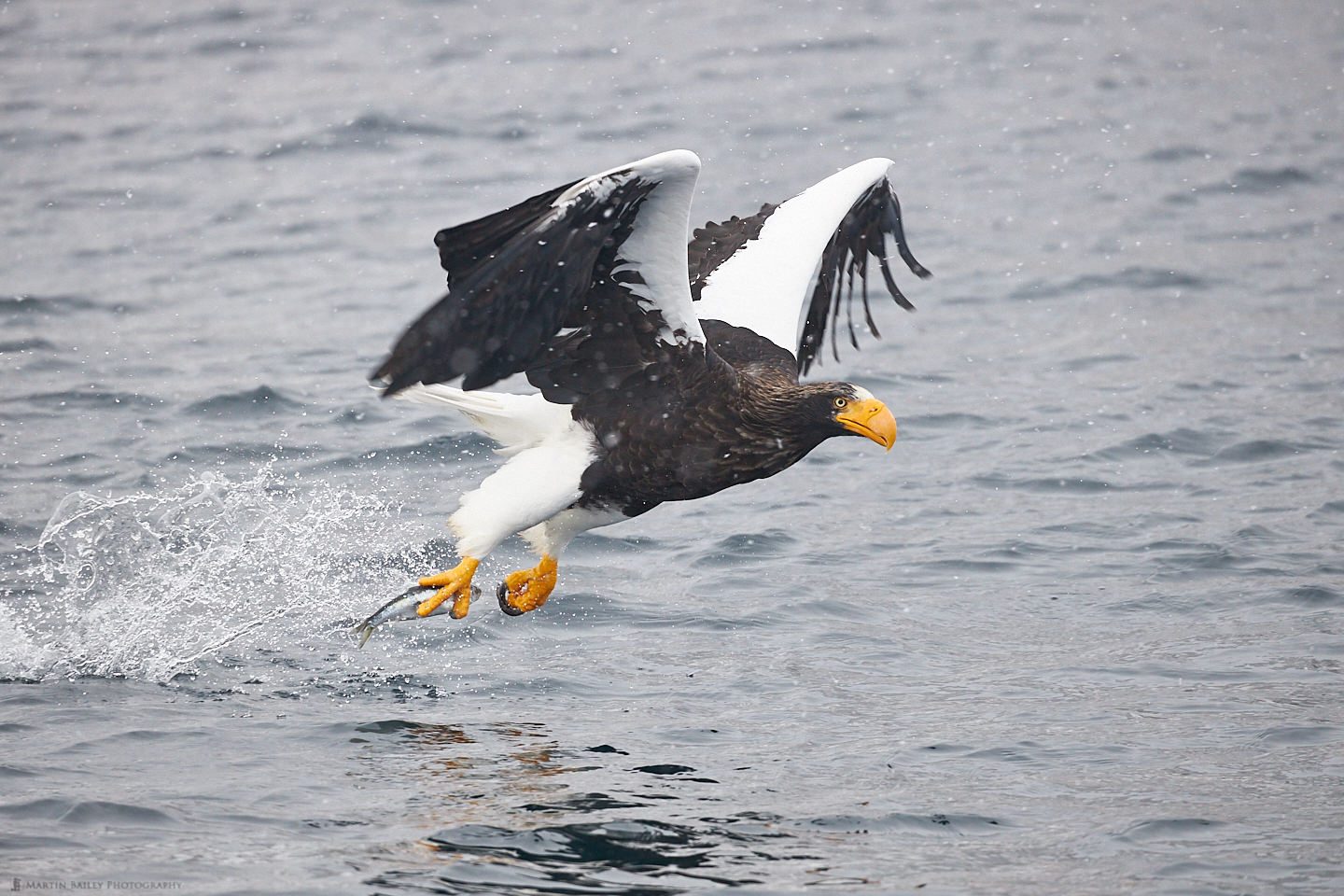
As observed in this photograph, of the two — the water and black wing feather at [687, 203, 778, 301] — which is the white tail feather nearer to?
the water

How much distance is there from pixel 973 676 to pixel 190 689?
2.80 meters

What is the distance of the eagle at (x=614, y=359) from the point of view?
564 cm

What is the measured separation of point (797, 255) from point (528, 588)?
178 cm

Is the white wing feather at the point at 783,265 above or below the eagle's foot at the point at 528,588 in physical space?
above

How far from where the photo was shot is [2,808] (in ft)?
17.3

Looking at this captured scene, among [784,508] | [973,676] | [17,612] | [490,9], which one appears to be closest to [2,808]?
[17,612]

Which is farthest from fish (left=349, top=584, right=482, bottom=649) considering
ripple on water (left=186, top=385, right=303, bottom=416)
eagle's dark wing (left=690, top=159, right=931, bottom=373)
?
ripple on water (left=186, top=385, right=303, bottom=416)

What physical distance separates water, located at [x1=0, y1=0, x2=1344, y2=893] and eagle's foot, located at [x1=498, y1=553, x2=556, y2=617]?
0.41ft

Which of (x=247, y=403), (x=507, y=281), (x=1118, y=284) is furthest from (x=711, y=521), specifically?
(x=1118, y=284)

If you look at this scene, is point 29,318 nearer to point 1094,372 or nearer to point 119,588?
point 119,588

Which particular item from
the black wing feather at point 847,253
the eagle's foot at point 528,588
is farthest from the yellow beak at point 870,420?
the black wing feather at point 847,253

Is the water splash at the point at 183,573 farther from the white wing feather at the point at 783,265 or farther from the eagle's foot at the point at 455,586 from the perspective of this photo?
the white wing feather at the point at 783,265

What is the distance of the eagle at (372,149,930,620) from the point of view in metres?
5.64

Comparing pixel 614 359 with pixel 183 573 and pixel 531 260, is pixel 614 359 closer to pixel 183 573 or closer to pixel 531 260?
pixel 531 260
